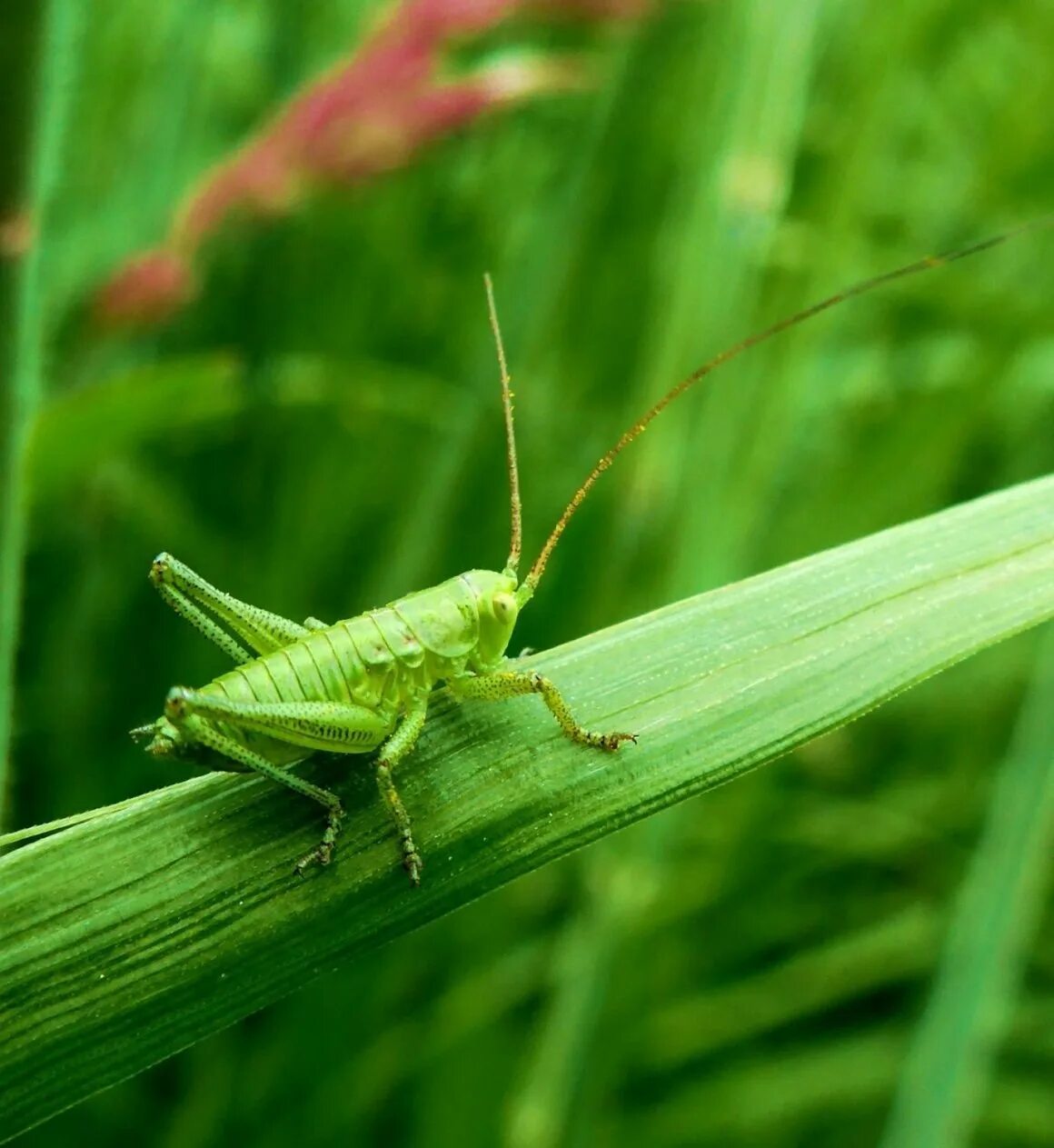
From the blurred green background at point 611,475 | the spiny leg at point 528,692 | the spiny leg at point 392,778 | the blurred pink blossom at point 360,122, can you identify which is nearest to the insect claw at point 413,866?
the spiny leg at point 392,778

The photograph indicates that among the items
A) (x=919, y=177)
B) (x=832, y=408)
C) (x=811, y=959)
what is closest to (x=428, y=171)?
(x=832, y=408)

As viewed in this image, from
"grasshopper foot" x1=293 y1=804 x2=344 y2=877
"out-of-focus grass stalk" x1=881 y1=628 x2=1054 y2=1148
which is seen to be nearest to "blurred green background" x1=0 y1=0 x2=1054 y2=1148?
"out-of-focus grass stalk" x1=881 y1=628 x2=1054 y2=1148

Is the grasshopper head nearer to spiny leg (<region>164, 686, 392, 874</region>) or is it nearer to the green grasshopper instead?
the green grasshopper

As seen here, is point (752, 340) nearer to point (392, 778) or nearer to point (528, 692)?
point (528, 692)

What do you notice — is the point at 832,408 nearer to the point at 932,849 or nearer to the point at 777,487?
Result: the point at 777,487

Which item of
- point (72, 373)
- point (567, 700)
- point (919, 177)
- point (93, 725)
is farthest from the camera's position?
point (919, 177)
